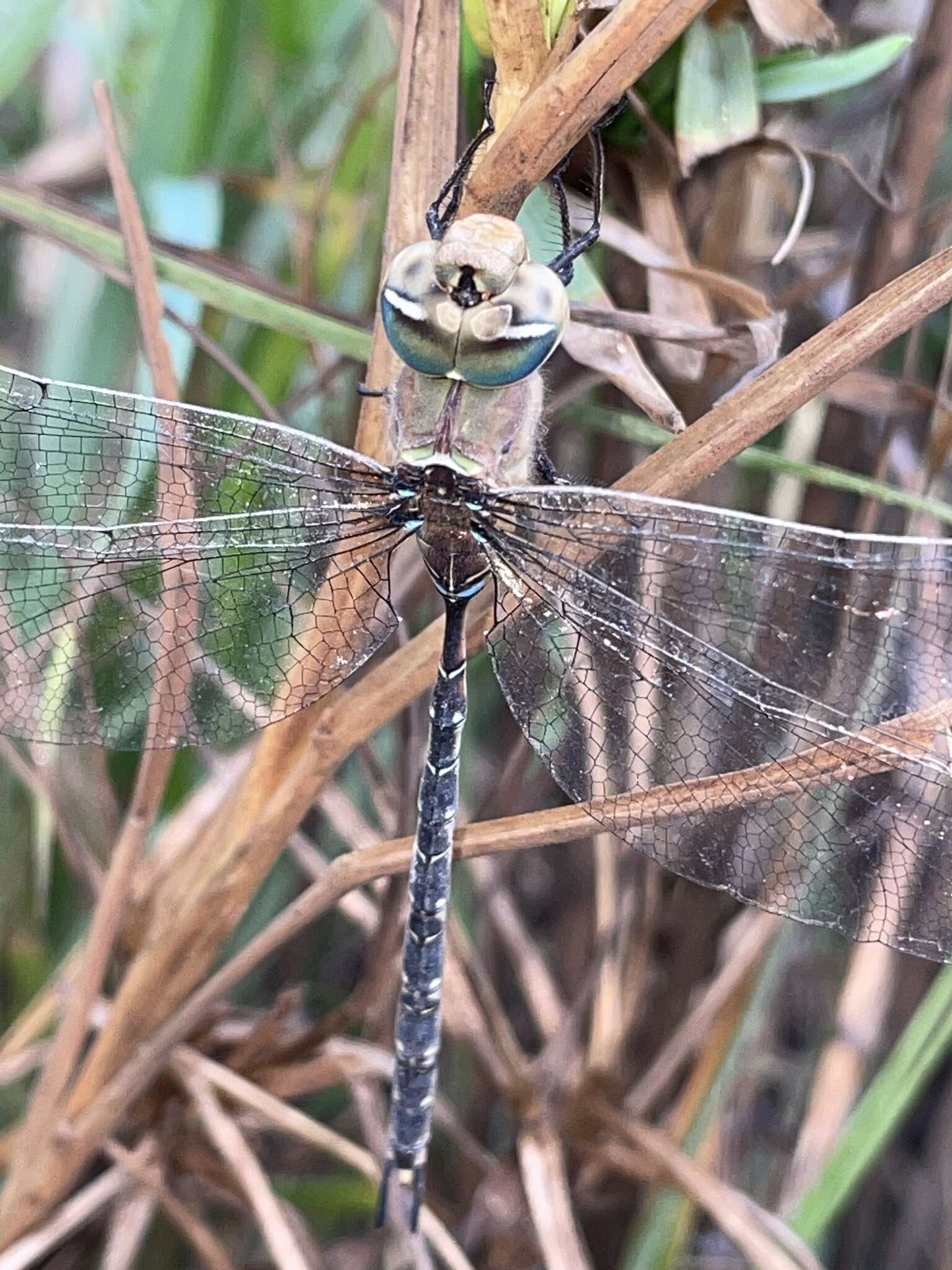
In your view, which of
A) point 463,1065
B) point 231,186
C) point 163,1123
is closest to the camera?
point 163,1123

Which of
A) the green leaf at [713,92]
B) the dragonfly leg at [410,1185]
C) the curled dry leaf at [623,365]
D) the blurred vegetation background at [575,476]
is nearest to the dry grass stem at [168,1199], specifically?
the blurred vegetation background at [575,476]

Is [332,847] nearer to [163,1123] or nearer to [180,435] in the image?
[163,1123]

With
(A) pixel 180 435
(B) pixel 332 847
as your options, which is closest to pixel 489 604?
(A) pixel 180 435

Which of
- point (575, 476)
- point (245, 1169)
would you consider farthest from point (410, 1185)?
point (575, 476)

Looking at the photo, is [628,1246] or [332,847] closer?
[628,1246]

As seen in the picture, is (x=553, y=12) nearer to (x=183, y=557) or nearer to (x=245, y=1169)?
(x=183, y=557)

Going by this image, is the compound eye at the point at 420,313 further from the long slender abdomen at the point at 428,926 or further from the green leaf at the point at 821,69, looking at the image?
the green leaf at the point at 821,69

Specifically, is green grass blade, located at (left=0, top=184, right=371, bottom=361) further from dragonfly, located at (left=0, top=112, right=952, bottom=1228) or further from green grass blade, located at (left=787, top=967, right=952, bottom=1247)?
green grass blade, located at (left=787, top=967, right=952, bottom=1247)
